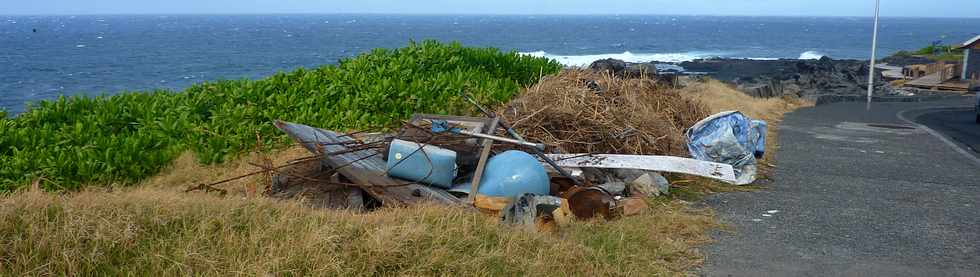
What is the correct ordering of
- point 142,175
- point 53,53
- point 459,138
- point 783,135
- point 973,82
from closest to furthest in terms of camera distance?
point 459,138 → point 142,175 → point 783,135 → point 973,82 → point 53,53

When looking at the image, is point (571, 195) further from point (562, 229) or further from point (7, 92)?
point (7, 92)

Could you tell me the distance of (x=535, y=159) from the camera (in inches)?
315

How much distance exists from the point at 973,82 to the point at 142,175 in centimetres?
3734

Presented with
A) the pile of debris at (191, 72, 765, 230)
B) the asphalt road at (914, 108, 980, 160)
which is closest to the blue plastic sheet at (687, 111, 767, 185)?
the pile of debris at (191, 72, 765, 230)

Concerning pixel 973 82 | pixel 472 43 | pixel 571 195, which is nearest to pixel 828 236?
pixel 571 195

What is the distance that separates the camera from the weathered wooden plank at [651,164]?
8.97m

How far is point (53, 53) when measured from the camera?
88125 mm

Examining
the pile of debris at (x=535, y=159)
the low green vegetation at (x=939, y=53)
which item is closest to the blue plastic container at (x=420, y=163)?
the pile of debris at (x=535, y=159)

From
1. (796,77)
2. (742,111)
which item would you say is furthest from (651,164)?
(796,77)

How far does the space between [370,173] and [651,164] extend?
3.15m

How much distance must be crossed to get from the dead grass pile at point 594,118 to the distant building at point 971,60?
33.0 metres

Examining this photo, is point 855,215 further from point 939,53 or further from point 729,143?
point 939,53

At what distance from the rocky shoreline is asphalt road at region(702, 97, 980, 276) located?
22.7 feet

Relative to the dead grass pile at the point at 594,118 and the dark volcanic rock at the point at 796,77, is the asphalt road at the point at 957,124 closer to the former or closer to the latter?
the dark volcanic rock at the point at 796,77
